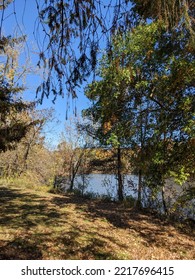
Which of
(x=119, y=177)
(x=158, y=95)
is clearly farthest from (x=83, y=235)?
(x=119, y=177)

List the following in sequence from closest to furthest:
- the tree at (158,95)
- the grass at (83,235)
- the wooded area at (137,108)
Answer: the wooded area at (137,108), the grass at (83,235), the tree at (158,95)

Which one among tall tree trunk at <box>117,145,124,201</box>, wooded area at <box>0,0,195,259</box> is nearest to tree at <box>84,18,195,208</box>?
wooded area at <box>0,0,195,259</box>

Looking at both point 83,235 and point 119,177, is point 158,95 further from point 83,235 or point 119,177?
point 119,177

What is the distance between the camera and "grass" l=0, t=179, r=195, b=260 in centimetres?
498

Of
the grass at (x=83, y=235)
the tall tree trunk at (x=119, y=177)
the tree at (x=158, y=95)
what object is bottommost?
the grass at (x=83, y=235)

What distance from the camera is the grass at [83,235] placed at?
4980mm

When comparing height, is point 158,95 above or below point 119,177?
above

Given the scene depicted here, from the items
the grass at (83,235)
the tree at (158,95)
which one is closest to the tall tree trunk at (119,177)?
the grass at (83,235)

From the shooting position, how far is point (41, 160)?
755 inches

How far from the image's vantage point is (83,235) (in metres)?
6.13

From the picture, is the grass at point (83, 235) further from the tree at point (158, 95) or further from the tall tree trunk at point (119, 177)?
the tall tree trunk at point (119, 177)

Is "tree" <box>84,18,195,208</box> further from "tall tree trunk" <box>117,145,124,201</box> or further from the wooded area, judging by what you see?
"tall tree trunk" <box>117,145,124,201</box>
